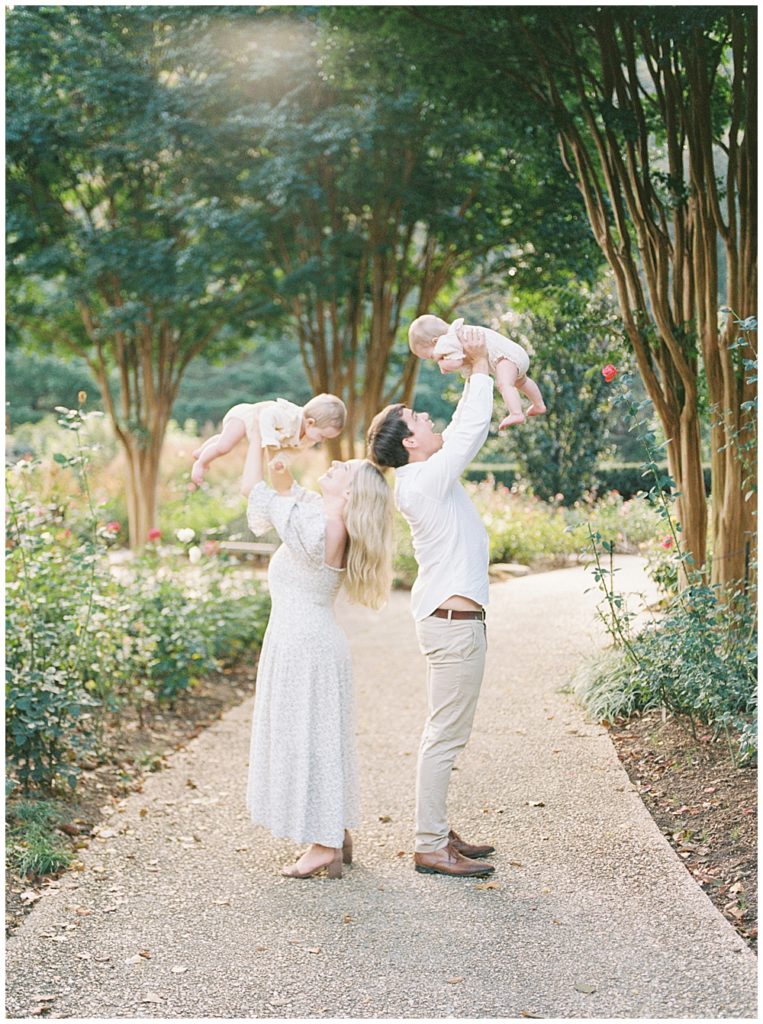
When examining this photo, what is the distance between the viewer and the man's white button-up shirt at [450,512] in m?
3.38

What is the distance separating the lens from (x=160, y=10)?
10.1 meters

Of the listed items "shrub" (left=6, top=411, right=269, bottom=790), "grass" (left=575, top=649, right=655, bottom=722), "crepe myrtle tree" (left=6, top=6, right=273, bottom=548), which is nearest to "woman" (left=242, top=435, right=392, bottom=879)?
"shrub" (left=6, top=411, right=269, bottom=790)

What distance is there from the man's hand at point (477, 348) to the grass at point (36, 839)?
2295mm

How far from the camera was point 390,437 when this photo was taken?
3.53 metres

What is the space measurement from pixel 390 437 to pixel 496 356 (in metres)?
0.44

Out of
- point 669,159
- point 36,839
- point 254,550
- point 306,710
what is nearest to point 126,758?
point 36,839

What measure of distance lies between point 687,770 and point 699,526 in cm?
184

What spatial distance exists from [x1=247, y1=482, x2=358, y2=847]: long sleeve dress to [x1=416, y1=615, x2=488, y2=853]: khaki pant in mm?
269

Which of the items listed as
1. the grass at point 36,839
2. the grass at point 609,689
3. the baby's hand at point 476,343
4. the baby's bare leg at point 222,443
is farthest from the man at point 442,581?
the grass at point 609,689

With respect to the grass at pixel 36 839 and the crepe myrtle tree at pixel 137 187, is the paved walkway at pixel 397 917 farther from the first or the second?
the crepe myrtle tree at pixel 137 187

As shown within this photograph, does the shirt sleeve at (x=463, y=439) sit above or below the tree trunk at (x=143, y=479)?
above

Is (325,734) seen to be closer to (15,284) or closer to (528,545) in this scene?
(528,545)

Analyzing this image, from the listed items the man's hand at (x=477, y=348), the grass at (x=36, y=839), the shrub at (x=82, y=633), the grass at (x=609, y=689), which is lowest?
the grass at (x=36, y=839)

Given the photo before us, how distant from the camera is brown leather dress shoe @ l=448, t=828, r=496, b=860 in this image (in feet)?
12.3
